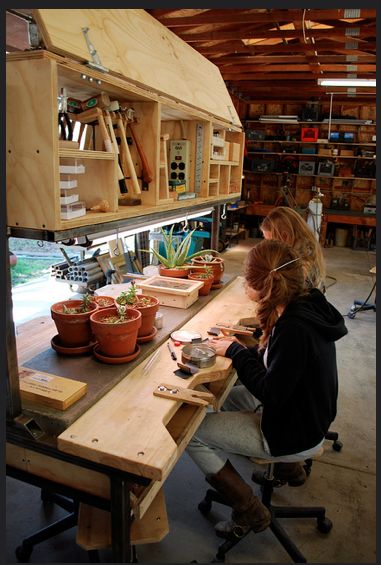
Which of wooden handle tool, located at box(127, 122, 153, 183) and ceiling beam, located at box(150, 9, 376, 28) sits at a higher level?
ceiling beam, located at box(150, 9, 376, 28)

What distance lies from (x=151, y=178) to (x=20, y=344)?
91 cm

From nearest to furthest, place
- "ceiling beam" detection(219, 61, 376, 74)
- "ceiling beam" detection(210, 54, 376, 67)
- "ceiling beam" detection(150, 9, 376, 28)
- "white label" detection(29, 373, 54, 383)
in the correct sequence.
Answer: "white label" detection(29, 373, 54, 383) → "ceiling beam" detection(150, 9, 376, 28) → "ceiling beam" detection(210, 54, 376, 67) → "ceiling beam" detection(219, 61, 376, 74)

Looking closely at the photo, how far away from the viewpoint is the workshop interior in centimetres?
125

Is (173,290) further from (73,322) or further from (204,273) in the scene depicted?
(73,322)

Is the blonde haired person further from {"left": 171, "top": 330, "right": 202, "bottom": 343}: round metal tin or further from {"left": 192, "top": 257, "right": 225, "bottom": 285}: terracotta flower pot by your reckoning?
{"left": 171, "top": 330, "right": 202, "bottom": 343}: round metal tin

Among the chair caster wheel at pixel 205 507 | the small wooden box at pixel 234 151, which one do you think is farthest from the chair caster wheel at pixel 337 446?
the small wooden box at pixel 234 151

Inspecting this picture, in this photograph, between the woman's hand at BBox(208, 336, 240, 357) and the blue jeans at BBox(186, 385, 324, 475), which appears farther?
the woman's hand at BBox(208, 336, 240, 357)

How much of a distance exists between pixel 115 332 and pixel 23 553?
1.08 meters

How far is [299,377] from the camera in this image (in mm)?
1544

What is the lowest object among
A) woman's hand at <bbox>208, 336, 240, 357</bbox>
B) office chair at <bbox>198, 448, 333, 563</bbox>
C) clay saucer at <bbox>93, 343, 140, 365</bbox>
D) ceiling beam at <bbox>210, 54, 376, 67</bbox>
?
office chair at <bbox>198, 448, 333, 563</bbox>

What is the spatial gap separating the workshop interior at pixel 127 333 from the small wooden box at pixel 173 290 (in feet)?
0.06

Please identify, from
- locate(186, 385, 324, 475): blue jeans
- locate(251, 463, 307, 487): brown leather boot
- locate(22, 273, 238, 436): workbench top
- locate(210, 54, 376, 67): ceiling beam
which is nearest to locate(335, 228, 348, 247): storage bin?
locate(210, 54, 376, 67): ceiling beam

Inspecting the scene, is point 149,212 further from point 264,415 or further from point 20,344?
point 264,415

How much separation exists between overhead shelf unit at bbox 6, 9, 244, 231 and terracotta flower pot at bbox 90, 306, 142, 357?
1.22 ft
